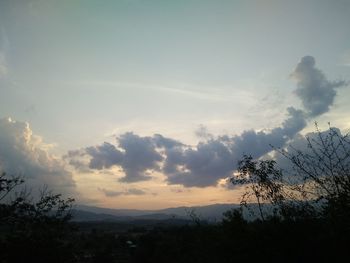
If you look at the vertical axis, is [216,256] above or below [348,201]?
below

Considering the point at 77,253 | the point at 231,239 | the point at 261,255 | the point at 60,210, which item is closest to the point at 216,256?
the point at 231,239

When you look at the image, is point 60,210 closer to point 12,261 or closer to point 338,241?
point 12,261

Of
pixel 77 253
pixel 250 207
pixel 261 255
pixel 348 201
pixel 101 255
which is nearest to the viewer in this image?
pixel 348 201

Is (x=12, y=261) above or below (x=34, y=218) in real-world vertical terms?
below

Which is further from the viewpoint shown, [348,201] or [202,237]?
[202,237]

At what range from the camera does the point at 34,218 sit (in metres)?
21.5

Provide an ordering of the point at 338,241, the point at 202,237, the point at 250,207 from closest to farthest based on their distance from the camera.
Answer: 1. the point at 338,241
2. the point at 250,207
3. the point at 202,237

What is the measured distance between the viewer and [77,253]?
22.2m

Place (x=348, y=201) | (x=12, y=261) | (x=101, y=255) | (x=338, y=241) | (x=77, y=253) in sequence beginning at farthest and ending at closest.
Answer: (x=101, y=255) → (x=77, y=253) → (x=12, y=261) → (x=338, y=241) → (x=348, y=201)

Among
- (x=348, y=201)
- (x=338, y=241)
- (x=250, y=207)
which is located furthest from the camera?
(x=250, y=207)

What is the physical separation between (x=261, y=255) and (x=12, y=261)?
14.8m

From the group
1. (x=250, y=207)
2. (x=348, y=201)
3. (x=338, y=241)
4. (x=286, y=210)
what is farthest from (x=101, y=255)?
(x=348, y=201)

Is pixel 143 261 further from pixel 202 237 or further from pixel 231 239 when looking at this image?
pixel 231 239

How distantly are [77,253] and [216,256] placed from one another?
34.5ft
